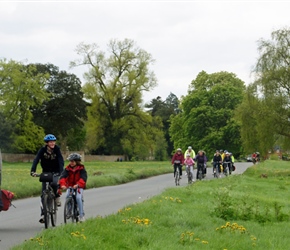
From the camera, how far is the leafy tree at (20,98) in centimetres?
8850

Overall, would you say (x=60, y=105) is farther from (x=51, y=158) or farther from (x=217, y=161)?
(x=51, y=158)

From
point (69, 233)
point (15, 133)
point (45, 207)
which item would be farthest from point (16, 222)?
point (15, 133)

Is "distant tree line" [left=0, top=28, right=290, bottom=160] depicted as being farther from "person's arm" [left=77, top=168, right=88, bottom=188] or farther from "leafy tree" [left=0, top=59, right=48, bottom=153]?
"person's arm" [left=77, top=168, right=88, bottom=188]

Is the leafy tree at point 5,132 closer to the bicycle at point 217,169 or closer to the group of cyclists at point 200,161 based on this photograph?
the group of cyclists at point 200,161

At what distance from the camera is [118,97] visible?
308 feet

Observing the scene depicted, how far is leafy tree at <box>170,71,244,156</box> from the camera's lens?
9000 centimetres

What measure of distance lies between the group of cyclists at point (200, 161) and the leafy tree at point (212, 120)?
40.4m

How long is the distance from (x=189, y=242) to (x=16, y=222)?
6361 millimetres

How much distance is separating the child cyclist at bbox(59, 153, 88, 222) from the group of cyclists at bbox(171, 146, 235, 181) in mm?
18680

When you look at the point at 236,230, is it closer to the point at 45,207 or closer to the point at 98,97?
the point at 45,207

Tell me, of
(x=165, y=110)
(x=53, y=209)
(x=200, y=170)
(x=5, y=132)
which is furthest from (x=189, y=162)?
(x=165, y=110)

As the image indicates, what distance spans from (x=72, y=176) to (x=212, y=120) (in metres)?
79.9

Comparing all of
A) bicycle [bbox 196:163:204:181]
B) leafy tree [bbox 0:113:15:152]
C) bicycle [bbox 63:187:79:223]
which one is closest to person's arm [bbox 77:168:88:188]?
bicycle [bbox 63:187:79:223]

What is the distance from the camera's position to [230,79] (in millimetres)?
103688
